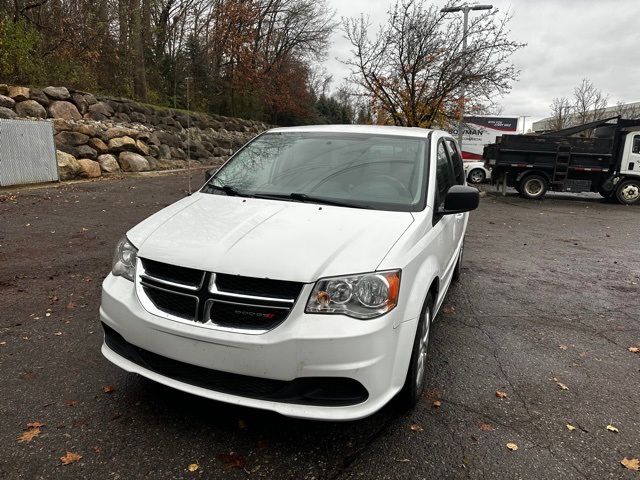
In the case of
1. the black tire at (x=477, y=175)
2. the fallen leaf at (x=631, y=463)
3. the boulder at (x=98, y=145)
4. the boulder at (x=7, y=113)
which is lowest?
the fallen leaf at (x=631, y=463)

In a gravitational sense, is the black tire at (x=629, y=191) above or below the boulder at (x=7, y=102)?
below

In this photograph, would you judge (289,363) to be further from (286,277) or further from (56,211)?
(56,211)

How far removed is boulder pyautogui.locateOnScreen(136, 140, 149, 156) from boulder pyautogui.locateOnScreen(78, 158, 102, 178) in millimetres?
2545

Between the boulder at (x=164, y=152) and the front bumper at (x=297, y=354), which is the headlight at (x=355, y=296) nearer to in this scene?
the front bumper at (x=297, y=354)

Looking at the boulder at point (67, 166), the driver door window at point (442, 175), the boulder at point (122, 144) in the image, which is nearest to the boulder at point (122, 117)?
the boulder at point (122, 144)

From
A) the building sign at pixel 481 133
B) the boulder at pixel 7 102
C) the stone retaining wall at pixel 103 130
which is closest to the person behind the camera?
the boulder at pixel 7 102

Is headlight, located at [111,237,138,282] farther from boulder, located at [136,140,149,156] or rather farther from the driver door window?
boulder, located at [136,140,149,156]

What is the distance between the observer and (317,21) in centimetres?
3378

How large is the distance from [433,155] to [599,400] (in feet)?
6.85

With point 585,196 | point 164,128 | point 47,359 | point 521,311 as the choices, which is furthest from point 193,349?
point 585,196

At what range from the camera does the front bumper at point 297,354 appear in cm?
215

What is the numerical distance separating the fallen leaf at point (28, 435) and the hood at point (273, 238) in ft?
3.78

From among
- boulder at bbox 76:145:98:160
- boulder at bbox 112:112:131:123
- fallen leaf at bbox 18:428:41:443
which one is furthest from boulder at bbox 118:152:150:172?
fallen leaf at bbox 18:428:41:443

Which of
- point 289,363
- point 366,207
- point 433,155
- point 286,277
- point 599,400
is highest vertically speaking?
point 433,155
